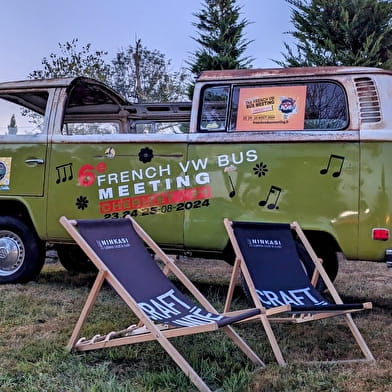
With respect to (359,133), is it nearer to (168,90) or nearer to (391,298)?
(391,298)

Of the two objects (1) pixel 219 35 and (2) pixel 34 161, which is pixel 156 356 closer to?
(2) pixel 34 161

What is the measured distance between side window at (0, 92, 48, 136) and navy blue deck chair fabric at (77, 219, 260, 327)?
7.66ft

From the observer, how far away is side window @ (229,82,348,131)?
15.0 ft

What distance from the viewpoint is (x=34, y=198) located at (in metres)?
5.34

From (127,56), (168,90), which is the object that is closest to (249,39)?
(168,90)

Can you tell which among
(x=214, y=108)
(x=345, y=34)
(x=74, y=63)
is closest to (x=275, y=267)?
(x=214, y=108)

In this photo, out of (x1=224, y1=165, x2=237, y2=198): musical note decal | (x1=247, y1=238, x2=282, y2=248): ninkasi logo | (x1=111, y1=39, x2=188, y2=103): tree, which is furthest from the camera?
(x1=111, y1=39, x2=188, y2=103): tree

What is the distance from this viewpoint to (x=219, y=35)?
36.1 ft

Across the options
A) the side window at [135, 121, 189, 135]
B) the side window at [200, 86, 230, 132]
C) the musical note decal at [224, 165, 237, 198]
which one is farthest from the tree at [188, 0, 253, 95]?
the musical note decal at [224, 165, 237, 198]

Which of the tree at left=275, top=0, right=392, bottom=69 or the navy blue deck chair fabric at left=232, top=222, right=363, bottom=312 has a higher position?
the tree at left=275, top=0, right=392, bottom=69

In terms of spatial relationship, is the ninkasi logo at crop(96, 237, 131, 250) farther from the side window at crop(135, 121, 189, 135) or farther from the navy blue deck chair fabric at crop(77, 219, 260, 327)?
the side window at crop(135, 121, 189, 135)

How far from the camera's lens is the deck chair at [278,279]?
128 inches

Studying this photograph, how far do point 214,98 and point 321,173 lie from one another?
1.25m

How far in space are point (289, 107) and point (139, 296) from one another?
Answer: 2.43 m
